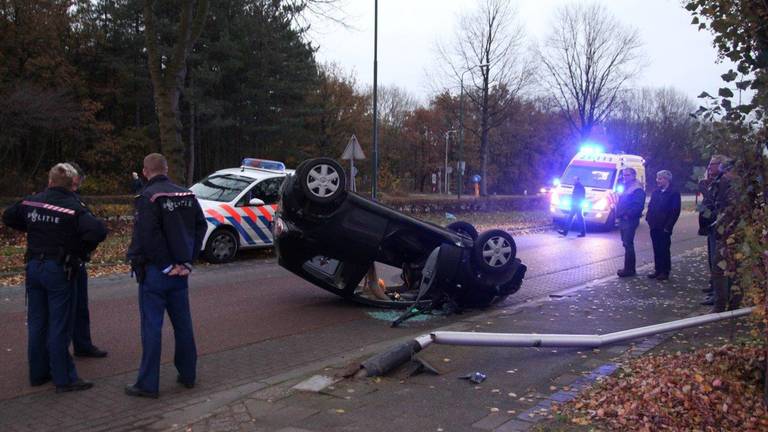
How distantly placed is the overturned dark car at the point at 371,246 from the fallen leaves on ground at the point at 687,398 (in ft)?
9.72

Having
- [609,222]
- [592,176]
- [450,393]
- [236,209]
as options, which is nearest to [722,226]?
[450,393]

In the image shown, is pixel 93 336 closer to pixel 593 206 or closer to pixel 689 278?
pixel 689 278

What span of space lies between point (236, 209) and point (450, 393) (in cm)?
829

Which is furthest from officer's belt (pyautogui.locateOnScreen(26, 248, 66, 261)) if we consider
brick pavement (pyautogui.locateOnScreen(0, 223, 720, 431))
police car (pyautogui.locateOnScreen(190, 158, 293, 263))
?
police car (pyautogui.locateOnScreen(190, 158, 293, 263))

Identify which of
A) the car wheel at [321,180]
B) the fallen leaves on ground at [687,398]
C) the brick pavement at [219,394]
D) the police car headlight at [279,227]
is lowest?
the brick pavement at [219,394]

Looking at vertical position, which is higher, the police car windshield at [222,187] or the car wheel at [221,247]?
the police car windshield at [222,187]

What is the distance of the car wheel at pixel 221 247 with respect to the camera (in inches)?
483

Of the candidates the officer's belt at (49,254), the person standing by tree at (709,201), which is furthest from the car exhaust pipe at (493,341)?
the officer's belt at (49,254)

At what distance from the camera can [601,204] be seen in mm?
20734

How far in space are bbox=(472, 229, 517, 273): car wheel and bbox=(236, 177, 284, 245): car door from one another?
18.9ft

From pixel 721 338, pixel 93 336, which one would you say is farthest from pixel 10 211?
pixel 721 338

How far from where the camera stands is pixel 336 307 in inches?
343

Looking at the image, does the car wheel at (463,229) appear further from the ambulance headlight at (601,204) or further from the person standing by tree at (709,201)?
the ambulance headlight at (601,204)

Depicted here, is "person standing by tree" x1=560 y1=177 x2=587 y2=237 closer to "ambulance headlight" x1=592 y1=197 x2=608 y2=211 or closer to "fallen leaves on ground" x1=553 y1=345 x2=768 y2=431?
"ambulance headlight" x1=592 y1=197 x2=608 y2=211
